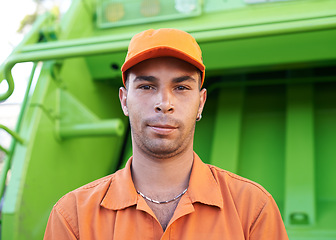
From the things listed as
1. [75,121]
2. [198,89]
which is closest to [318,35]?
[198,89]

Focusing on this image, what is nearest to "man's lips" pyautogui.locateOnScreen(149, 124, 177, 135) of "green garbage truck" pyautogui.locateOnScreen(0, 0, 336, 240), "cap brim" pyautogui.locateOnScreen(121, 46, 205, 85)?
"cap brim" pyautogui.locateOnScreen(121, 46, 205, 85)

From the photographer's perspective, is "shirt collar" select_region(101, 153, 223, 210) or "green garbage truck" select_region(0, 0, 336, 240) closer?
"shirt collar" select_region(101, 153, 223, 210)

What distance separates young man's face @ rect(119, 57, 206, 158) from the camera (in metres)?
1.30

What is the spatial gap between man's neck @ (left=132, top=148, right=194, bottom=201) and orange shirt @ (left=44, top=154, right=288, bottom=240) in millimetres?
44

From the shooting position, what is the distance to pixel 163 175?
1391 mm

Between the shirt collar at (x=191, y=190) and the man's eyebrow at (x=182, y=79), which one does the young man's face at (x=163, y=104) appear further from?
the shirt collar at (x=191, y=190)

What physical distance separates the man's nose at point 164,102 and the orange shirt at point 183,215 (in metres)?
0.25

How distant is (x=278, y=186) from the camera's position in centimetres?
240

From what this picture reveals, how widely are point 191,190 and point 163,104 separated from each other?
297 mm

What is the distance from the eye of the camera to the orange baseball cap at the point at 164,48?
1.30m

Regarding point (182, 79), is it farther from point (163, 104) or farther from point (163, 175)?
point (163, 175)

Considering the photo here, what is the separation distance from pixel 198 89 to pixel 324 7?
4.53 ft

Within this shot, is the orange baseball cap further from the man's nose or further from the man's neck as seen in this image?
the man's neck

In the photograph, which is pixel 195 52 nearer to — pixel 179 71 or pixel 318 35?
pixel 179 71
